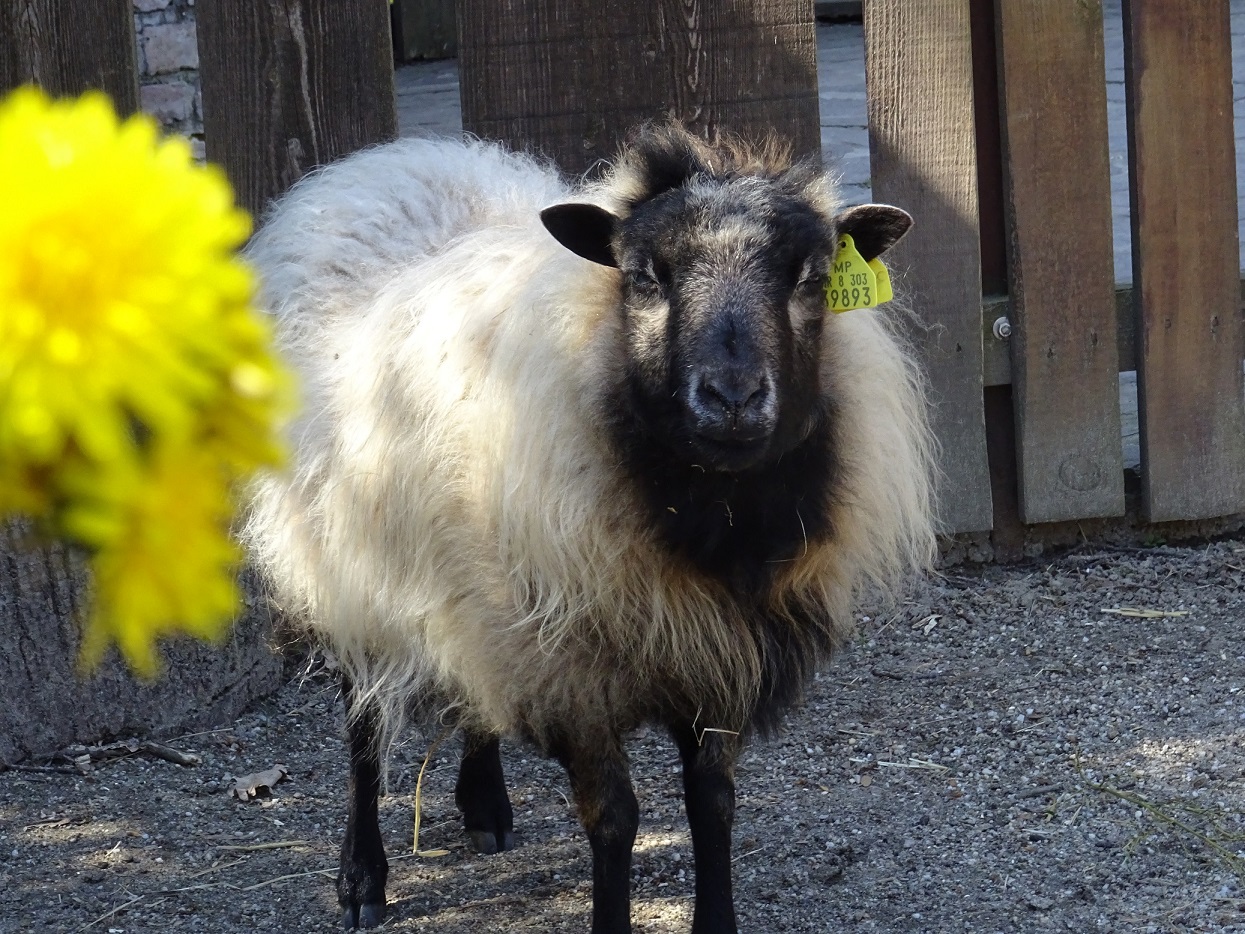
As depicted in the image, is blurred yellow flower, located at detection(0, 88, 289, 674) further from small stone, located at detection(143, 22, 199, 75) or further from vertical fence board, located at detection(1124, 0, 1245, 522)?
small stone, located at detection(143, 22, 199, 75)

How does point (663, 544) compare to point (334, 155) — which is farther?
point (334, 155)

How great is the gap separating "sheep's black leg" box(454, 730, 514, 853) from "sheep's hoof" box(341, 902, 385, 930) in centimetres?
38

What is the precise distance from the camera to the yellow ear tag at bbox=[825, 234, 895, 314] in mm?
2979

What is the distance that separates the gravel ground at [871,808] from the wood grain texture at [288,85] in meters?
1.63

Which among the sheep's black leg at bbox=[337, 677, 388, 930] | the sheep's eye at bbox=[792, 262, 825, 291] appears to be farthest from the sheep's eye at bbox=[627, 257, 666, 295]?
the sheep's black leg at bbox=[337, 677, 388, 930]

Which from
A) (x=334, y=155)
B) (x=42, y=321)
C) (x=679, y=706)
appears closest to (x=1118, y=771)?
(x=679, y=706)

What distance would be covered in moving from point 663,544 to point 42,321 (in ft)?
6.57

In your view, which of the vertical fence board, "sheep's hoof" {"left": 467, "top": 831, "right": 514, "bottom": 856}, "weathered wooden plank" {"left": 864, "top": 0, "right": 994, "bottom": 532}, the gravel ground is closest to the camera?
the gravel ground

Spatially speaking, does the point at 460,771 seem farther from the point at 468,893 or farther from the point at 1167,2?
the point at 1167,2

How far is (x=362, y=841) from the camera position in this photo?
3.53 metres

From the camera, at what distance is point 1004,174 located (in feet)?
15.0

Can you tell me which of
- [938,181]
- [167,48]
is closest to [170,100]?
[167,48]

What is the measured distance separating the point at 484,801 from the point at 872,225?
6.16ft

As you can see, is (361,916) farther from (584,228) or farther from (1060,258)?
(1060,258)
